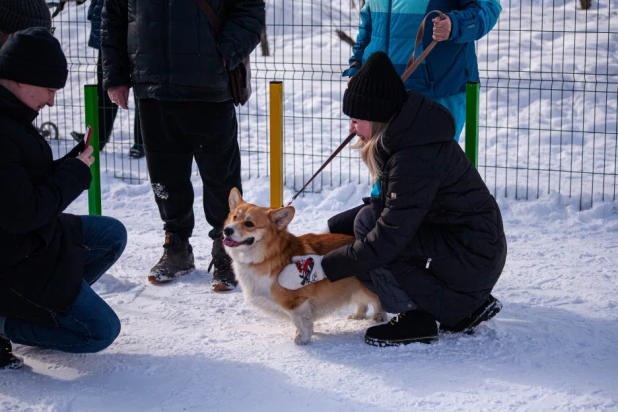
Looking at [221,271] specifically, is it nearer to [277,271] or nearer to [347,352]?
[277,271]

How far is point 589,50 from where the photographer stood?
403 inches

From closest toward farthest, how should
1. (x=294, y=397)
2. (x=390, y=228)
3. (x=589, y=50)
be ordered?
(x=294, y=397), (x=390, y=228), (x=589, y=50)

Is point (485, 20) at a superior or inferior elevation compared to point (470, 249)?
superior

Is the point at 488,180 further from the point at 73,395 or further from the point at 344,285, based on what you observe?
the point at 73,395

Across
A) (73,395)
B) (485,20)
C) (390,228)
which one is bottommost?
(73,395)

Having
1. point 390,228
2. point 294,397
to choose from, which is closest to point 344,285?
point 390,228

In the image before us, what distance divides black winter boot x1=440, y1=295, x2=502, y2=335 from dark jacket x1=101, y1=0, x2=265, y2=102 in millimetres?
1948

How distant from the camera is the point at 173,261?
520 cm

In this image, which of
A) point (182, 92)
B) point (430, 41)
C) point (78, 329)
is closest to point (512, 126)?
point (430, 41)

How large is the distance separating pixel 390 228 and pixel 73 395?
1559mm

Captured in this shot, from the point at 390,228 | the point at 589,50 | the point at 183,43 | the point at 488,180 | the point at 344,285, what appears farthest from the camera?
the point at 589,50

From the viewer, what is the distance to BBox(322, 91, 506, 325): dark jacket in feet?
12.2

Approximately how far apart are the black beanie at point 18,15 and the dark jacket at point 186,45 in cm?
65

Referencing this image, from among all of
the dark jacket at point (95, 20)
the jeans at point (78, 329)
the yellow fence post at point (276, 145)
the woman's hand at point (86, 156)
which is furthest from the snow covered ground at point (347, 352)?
the dark jacket at point (95, 20)
